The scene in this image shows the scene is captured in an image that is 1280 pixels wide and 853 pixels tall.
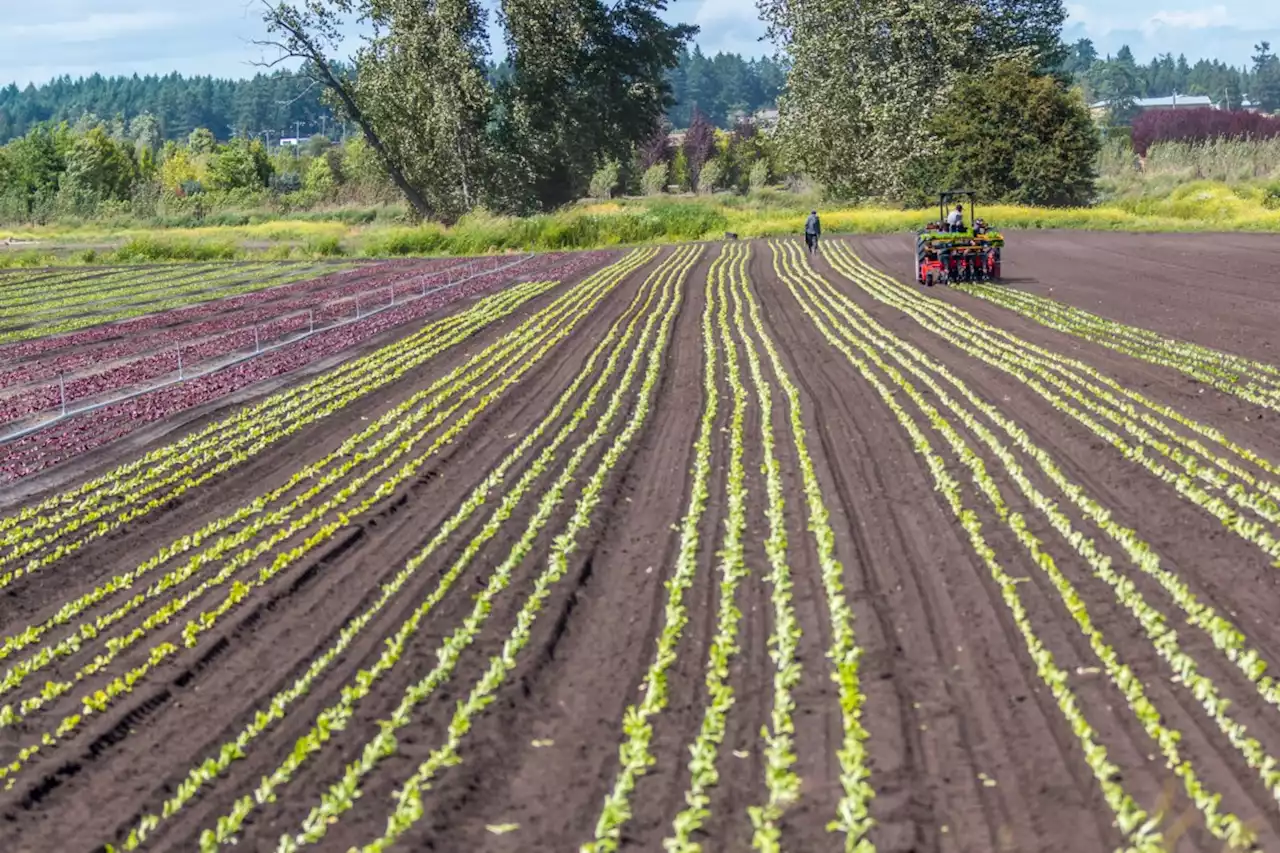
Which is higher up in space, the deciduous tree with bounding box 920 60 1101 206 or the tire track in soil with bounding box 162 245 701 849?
the deciduous tree with bounding box 920 60 1101 206

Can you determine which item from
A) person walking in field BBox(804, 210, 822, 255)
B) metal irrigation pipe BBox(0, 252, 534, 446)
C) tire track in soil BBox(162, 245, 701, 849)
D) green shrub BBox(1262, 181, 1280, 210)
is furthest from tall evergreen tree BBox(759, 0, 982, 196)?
tire track in soil BBox(162, 245, 701, 849)

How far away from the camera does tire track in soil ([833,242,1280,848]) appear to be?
662 cm

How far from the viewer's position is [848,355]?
20203mm

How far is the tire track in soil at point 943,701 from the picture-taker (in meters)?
6.22

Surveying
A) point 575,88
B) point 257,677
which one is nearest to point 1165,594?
point 257,677

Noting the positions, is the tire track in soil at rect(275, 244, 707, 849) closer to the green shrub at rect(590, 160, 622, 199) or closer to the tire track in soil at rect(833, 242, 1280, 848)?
the tire track in soil at rect(833, 242, 1280, 848)

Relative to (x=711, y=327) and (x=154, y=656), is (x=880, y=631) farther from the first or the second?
(x=711, y=327)

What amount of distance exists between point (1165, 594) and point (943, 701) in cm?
246

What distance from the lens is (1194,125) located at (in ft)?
357

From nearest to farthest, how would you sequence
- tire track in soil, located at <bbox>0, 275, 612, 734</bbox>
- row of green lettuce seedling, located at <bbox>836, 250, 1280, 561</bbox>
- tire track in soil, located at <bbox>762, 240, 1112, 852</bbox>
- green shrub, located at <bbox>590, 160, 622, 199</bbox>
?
tire track in soil, located at <bbox>762, 240, 1112, 852</bbox> < tire track in soil, located at <bbox>0, 275, 612, 734</bbox> < row of green lettuce seedling, located at <bbox>836, 250, 1280, 561</bbox> < green shrub, located at <bbox>590, 160, 622, 199</bbox>

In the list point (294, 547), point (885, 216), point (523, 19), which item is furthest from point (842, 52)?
point (294, 547)

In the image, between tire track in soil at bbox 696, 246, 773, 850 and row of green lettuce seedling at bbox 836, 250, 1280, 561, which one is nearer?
tire track in soil at bbox 696, 246, 773, 850

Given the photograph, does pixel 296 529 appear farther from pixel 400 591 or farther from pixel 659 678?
pixel 659 678

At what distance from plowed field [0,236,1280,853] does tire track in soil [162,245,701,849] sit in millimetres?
28
